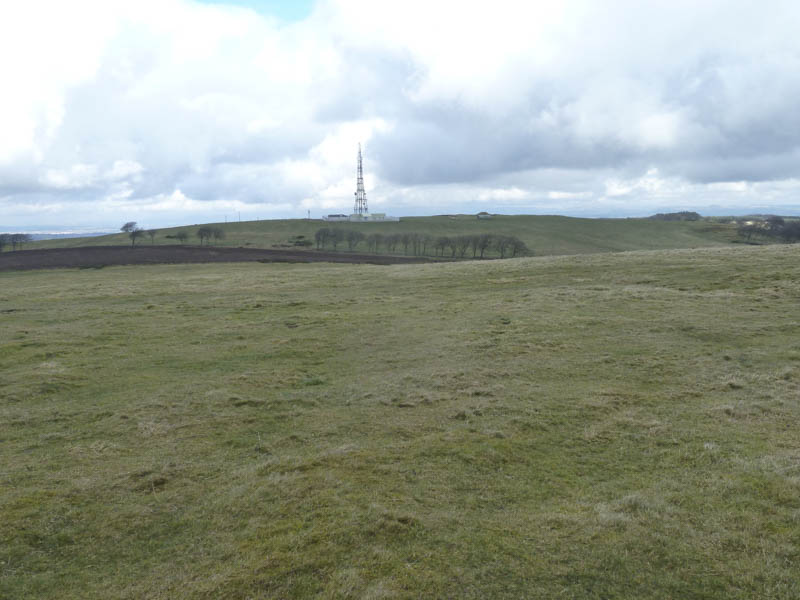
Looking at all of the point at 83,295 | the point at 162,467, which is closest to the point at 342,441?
the point at 162,467

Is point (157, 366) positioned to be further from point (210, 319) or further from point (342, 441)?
point (342, 441)

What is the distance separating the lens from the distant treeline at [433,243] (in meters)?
118

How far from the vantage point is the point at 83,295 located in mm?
45969

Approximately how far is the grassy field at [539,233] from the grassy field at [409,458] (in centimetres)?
11032

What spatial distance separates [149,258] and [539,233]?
12315cm

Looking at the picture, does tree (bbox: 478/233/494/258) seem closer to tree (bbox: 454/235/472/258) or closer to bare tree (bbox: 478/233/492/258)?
bare tree (bbox: 478/233/492/258)

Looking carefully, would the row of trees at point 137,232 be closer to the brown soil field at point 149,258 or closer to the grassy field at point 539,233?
the grassy field at point 539,233

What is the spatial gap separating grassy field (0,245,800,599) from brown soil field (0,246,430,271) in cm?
6236

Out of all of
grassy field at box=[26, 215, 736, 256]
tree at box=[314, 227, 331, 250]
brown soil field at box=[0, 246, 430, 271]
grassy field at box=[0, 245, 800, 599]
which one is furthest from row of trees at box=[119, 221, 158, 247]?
grassy field at box=[0, 245, 800, 599]

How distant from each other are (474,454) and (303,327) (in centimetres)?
1941

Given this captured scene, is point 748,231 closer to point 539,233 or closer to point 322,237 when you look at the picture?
point 539,233

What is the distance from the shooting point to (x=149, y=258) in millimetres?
93500

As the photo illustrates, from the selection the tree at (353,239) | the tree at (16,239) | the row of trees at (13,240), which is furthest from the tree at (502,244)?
the tree at (16,239)

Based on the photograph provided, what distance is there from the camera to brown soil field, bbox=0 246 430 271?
87.7 m
